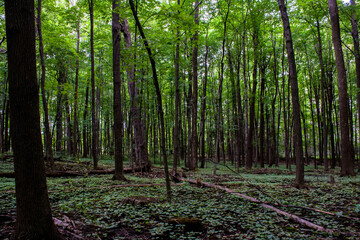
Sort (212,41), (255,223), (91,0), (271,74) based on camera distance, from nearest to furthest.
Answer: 1. (255,223)
2. (91,0)
3. (212,41)
4. (271,74)

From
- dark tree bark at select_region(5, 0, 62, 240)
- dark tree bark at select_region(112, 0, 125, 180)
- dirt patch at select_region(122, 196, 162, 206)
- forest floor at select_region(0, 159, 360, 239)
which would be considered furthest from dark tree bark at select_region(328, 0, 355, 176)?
dark tree bark at select_region(5, 0, 62, 240)

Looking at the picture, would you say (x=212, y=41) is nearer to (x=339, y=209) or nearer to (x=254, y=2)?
(x=254, y=2)

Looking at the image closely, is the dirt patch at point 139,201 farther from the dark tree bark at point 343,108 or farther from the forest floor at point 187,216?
the dark tree bark at point 343,108

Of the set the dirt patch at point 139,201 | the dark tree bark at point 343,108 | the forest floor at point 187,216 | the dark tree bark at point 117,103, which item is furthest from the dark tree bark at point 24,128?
the dark tree bark at point 343,108

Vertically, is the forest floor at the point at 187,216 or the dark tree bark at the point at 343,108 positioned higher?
the dark tree bark at the point at 343,108

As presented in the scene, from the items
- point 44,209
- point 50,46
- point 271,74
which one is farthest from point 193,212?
point 271,74

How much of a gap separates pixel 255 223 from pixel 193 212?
1154 millimetres

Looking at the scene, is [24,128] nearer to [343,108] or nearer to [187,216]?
[187,216]

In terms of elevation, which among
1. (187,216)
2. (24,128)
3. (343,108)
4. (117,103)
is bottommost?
(187,216)

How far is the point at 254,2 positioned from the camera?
1416 centimetres

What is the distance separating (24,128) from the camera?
221cm

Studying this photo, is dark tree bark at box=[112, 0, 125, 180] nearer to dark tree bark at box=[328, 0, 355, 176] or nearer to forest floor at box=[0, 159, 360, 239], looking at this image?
forest floor at box=[0, 159, 360, 239]

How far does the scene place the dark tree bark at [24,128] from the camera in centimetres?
220

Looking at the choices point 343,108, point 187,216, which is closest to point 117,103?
point 187,216
